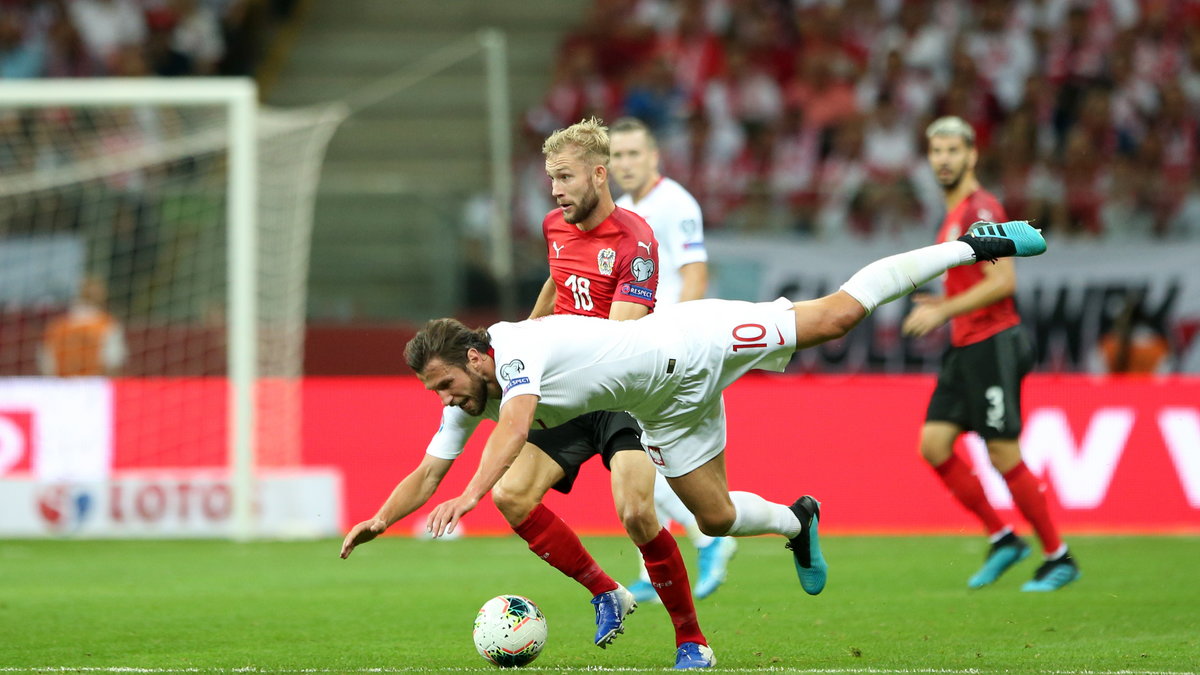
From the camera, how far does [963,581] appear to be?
916 cm

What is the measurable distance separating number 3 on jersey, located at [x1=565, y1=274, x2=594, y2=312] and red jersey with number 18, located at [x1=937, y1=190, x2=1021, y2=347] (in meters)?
2.65

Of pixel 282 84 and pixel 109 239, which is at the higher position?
pixel 282 84

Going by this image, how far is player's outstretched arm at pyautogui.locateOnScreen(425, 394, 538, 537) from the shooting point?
5129 mm

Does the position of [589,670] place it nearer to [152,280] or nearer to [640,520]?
[640,520]

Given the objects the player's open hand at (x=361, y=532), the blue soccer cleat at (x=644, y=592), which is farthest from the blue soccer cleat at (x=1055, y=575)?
the player's open hand at (x=361, y=532)

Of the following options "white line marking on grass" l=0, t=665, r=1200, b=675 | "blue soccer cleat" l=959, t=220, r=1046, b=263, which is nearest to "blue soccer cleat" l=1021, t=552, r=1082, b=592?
"blue soccer cleat" l=959, t=220, r=1046, b=263

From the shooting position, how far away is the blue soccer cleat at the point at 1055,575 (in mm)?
8656

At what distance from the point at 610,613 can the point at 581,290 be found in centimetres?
139

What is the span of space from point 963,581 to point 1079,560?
1.67 m

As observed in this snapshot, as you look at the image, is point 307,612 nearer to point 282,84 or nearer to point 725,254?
point 725,254

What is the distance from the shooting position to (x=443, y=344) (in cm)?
549

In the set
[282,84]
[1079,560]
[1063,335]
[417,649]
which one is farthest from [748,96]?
[417,649]

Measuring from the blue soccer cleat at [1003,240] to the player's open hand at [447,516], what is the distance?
8.04 feet

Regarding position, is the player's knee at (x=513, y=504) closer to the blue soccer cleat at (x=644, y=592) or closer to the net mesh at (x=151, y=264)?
the blue soccer cleat at (x=644, y=592)
